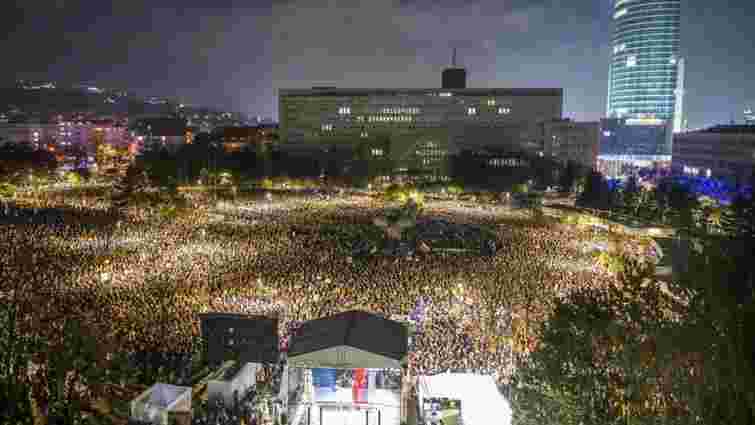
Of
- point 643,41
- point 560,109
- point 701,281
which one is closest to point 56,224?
point 701,281

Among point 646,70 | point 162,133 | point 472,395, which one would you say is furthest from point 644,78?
point 472,395

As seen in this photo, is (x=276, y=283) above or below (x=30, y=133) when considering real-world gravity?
below

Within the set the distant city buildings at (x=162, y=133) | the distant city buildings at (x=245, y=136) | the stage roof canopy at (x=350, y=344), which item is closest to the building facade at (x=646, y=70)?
the distant city buildings at (x=245, y=136)

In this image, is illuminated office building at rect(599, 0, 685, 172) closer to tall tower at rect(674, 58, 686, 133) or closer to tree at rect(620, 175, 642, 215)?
tall tower at rect(674, 58, 686, 133)

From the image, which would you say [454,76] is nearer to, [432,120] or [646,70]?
[432,120]

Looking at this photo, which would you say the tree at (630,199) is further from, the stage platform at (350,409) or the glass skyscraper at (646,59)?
the glass skyscraper at (646,59)

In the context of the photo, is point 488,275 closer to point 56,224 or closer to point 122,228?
point 122,228

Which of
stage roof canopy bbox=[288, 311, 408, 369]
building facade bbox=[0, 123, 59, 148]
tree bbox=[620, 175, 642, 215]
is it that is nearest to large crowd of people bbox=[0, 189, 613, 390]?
stage roof canopy bbox=[288, 311, 408, 369]
